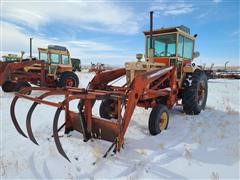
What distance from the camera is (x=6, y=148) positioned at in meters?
3.91

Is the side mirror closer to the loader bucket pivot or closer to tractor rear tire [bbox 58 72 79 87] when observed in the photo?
the loader bucket pivot

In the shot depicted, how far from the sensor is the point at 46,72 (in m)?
10.9

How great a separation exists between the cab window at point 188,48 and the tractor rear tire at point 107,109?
266 cm

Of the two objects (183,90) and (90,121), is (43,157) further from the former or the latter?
(183,90)

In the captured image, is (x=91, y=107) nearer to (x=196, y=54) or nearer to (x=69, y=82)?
(x=196, y=54)

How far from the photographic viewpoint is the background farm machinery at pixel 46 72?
994 centimetres

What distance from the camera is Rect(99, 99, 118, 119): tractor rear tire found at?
17.7 feet

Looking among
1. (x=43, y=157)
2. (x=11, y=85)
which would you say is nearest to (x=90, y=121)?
(x=43, y=157)

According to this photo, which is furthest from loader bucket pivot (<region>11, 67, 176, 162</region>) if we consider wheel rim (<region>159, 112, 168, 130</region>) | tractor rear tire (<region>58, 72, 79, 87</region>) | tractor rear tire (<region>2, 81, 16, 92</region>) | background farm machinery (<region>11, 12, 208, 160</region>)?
tractor rear tire (<region>2, 81, 16, 92</region>)

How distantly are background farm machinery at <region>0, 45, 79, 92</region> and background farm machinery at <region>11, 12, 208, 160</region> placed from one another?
5.15m

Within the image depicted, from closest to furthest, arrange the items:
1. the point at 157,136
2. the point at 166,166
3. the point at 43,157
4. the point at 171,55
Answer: the point at 166,166 → the point at 43,157 → the point at 157,136 → the point at 171,55

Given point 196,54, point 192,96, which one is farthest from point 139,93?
point 196,54

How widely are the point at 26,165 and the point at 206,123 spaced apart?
159 inches

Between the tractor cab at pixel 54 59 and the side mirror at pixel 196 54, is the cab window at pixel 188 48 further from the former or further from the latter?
the tractor cab at pixel 54 59
